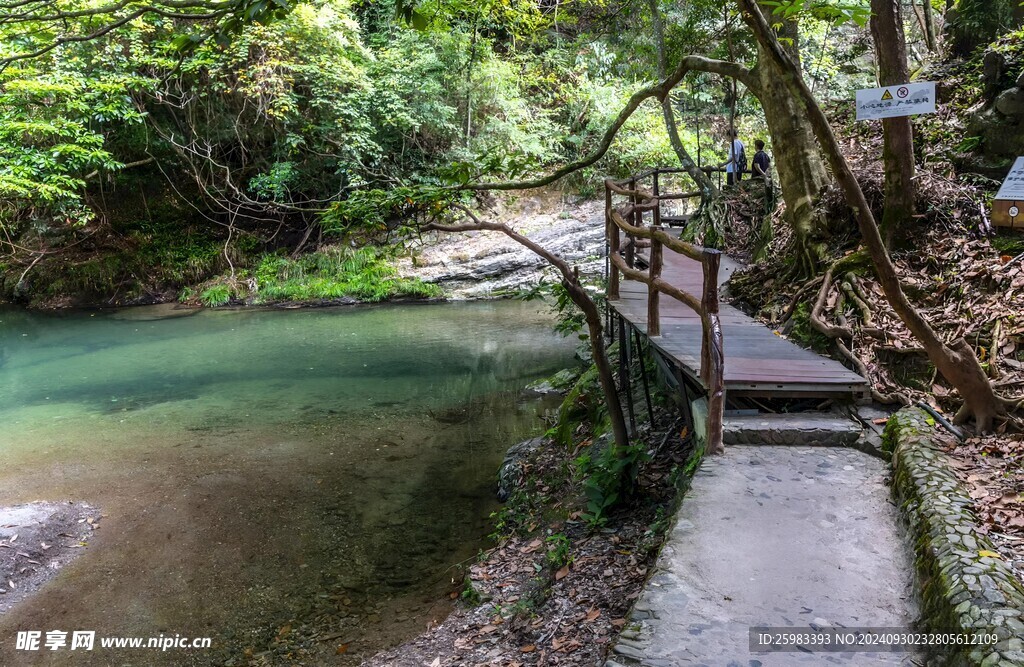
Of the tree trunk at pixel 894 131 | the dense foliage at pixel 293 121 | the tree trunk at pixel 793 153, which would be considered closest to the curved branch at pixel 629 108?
the tree trunk at pixel 894 131

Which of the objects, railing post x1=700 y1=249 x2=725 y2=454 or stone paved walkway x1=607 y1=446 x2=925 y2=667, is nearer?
stone paved walkway x1=607 y1=446 x2=925 y2=667

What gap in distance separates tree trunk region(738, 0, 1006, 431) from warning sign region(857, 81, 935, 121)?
2.63 ft

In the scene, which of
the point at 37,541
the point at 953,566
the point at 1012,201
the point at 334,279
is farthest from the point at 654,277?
the point at 334,279

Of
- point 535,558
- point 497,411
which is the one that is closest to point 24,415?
point 497,411

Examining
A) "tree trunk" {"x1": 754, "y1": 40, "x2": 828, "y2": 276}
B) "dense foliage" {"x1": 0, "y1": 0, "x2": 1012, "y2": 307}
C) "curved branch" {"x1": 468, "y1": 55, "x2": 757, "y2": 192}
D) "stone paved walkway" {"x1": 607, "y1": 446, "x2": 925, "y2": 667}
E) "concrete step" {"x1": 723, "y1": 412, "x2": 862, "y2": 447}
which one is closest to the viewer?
"stone paved walkway" {"x1": 607, "y1": 446, "x2": 925, "y2": 667}

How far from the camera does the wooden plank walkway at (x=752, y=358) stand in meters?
4.31

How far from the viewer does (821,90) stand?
21203 mm

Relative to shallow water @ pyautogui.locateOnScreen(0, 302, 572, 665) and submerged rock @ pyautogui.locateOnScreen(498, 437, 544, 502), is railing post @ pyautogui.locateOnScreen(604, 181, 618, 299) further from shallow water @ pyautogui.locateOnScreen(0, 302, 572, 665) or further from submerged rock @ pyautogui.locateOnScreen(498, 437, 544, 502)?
shallow water @ pyautogui.locateOnScreen(0, 302, 572, 665)

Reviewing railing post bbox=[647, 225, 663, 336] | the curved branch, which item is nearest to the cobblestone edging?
railing post bbox=[647, 225, 663, 336]

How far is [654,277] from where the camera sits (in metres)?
5.14

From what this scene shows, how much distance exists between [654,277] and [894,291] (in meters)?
1.67

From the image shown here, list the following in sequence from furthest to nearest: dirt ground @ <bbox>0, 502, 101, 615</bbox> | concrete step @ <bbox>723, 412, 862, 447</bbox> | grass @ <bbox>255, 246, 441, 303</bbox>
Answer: grass @ <bbox>255, 246, 441, 303</bbox>
dirt ground @ <bbox>0, 502, 101, 615</bbox>
concrete step @ <bbox>723, 412, 862, 447</bbox>

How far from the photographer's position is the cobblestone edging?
2254 mm

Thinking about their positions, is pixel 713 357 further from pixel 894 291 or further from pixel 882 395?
pixel 882 395
